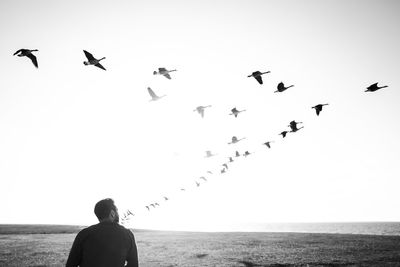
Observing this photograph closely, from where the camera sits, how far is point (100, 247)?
16.4ft

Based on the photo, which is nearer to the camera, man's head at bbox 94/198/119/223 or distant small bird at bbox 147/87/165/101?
man's head at bbox 94/198/119/223

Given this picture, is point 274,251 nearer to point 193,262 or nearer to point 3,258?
point 193,262

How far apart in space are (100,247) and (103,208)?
22.6 inches

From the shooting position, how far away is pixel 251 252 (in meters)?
28.4

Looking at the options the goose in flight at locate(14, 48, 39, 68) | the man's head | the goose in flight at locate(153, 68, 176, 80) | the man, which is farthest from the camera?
the goose in flight at locate(153, 68, 176, 80)

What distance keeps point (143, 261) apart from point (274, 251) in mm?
11615

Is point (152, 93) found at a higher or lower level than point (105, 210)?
higher

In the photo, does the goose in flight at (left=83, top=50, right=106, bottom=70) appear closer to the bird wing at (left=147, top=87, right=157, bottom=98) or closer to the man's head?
the bird wing at (left=147, top=87, right=157, bottom=98)

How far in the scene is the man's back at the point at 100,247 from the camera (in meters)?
4.96

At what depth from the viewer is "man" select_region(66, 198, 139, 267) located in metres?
4.96

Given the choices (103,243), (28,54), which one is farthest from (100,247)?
(28,54)

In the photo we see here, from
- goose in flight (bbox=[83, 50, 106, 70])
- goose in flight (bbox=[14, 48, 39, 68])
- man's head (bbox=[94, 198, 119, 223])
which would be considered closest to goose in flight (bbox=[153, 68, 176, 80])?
goose in flight (bbox=[83, 50, 106, 70])

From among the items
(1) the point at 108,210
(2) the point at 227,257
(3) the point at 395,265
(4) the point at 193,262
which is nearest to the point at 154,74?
(1) the point at 108,210

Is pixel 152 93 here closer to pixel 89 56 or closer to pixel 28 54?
pixel 89 56
